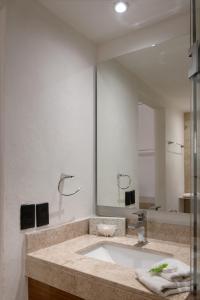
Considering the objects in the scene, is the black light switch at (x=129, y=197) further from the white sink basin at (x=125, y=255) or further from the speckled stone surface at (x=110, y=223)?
the white sink basin at (x=125, y=255)

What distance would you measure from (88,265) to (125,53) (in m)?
1.47

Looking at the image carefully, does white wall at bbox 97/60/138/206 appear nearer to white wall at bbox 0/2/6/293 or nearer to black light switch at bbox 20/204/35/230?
black light switch at bbox 20/204/35/230

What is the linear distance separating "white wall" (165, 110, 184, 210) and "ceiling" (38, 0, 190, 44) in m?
0.64

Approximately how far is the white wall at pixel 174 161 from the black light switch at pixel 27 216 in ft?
2.80

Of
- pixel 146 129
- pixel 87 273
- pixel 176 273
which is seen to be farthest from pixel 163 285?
pixel 146 129

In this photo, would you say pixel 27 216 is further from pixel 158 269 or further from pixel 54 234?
pixel 158 269

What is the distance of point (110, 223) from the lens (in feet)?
5.69

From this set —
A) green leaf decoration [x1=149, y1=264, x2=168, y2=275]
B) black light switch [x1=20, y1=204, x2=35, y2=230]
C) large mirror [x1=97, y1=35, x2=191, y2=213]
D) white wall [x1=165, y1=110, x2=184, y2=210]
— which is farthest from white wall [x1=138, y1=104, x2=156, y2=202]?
black light switch [x1=20, y1=204, x2=35, y2=230]

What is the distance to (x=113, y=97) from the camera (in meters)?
1.94

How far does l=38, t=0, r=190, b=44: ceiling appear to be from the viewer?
151 centimetres

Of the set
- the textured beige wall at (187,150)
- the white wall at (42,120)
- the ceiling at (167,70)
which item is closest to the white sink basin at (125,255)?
the white wall at (42,120)

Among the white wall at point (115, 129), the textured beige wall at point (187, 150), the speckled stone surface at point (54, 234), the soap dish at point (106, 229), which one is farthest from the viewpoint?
Result: the white wall at point (115, 129)

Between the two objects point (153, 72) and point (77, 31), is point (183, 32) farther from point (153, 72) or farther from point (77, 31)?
point (77, 31)

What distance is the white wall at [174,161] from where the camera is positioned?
1.56m
